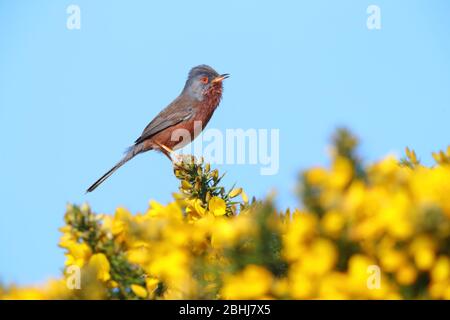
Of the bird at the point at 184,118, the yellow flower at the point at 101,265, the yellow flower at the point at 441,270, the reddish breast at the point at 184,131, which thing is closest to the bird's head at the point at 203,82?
the bird at the point at 184,118

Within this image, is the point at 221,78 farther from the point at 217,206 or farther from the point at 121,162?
the point at 217,206

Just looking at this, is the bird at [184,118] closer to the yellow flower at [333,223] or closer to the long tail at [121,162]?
the long tail at [121,162]

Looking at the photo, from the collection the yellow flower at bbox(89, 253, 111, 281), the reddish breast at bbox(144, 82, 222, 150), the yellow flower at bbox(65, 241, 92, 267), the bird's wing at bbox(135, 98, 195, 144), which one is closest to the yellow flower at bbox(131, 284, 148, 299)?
the yellow flower at bbox(89, 253, 111, 281)

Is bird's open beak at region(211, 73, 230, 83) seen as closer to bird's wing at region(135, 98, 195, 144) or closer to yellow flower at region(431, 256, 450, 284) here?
bird's wing at region(135, 98, 195, 144)

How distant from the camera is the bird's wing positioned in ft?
30.5

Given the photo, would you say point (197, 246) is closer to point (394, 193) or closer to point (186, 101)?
point (394, 193)

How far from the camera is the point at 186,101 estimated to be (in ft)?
31.4

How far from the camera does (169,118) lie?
30.7 feet

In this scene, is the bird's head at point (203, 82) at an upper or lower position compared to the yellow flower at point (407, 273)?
upper

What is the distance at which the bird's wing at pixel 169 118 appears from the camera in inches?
365

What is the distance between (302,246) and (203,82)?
26.5 feet
